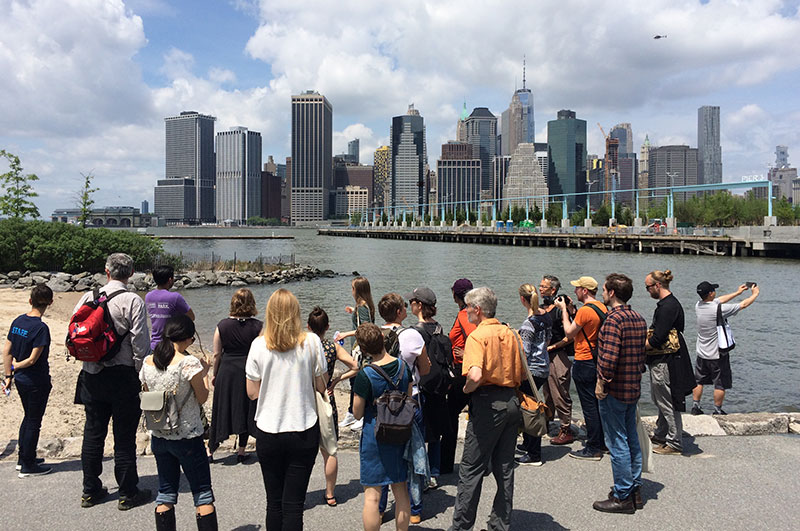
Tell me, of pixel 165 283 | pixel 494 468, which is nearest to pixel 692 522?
A: pixel 494 468

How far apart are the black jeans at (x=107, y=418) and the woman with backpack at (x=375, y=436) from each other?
2399 mm

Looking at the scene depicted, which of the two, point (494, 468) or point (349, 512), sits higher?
point (494, 468)

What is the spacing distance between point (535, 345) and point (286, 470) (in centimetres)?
336

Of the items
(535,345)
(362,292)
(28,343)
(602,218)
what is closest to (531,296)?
(535,345)

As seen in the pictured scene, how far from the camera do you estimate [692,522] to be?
5.20 metres

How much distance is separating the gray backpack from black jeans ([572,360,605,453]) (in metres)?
3.09

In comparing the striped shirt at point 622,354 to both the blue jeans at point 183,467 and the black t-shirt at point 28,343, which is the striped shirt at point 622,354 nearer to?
the blue jeans at point 183,467

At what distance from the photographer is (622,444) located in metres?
5.59

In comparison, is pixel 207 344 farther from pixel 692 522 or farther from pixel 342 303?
pixel 692 522

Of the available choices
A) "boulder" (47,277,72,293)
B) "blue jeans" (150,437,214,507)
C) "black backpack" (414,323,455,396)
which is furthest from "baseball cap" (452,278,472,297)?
"boulder" (47,277,72,293)

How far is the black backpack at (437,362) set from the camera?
18.8 ft

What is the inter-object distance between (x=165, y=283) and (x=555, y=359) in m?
4.69

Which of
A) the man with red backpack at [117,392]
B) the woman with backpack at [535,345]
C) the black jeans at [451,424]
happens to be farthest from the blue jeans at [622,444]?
the man with red backpack at [117,392]

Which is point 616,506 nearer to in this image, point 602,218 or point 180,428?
point 180,428
